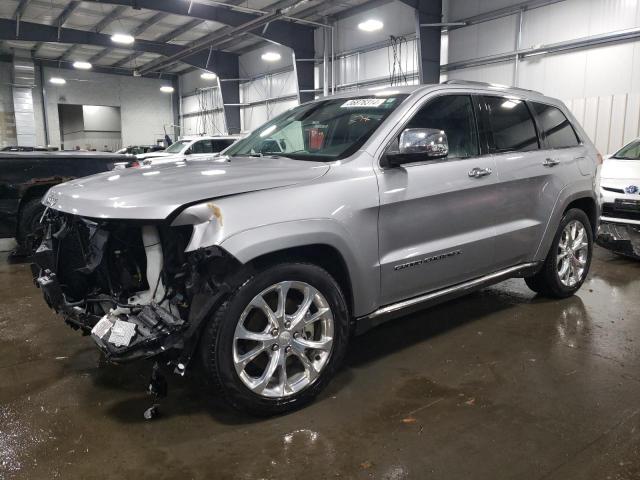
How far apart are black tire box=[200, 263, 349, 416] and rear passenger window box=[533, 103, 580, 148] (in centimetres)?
244

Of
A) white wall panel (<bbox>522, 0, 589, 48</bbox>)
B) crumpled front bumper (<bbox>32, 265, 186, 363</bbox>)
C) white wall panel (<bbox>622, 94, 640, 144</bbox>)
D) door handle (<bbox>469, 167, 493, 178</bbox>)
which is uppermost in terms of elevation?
white wall panel (<bbox>522, 0, 589, 48</bbox>)

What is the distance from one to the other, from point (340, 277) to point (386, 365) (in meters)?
0.79

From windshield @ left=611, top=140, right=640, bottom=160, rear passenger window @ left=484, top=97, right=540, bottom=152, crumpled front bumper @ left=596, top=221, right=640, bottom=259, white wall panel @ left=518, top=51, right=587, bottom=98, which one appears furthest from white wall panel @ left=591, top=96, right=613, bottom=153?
rear passenger window @ left=484, top=97, right=540, bottom=152

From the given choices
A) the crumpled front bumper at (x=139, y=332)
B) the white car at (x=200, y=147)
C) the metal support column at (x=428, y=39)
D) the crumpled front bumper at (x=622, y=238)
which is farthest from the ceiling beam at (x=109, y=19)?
the crumpled front bumper at (x=139, y=332)

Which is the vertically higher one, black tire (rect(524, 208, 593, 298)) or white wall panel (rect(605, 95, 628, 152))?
white wall panel (rect(605, 95, 628, 152))

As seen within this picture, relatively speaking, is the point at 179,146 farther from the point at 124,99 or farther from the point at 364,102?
the point at 124,99

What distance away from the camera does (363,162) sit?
8.96 feet

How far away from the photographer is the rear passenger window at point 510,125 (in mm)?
3531

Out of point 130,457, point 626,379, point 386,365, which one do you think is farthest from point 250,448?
point 626,379

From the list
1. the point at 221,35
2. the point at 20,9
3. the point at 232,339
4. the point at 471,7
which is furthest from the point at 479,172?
the point at 20,9

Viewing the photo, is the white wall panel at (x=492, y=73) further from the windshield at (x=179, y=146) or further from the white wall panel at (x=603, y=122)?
the windshield at (x=179, y=146)

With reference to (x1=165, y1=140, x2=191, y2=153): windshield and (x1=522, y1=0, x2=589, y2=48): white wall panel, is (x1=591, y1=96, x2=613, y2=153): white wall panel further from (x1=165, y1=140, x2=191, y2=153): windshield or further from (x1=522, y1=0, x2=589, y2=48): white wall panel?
(x1=165, y1=140, x2=191, y2=153): windshield

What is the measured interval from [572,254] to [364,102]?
2346 mm

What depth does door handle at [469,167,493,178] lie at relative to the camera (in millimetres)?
3205
